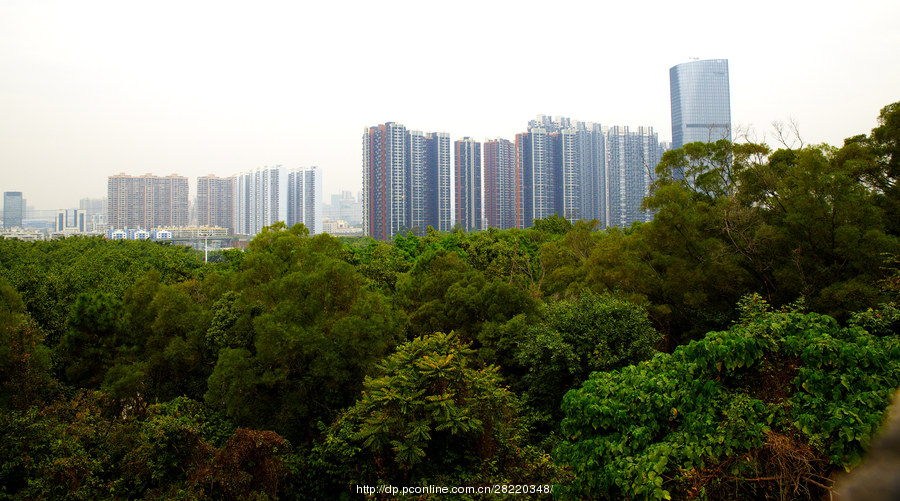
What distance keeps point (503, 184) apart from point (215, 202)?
23489 millimetres

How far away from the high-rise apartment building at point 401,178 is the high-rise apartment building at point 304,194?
4.58 meters

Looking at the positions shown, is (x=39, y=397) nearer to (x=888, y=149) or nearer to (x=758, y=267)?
A: (x=758, y=267)

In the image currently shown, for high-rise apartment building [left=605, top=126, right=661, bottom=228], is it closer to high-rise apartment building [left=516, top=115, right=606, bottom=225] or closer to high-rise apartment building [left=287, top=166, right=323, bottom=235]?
high-rise apartment building [left=516, top=115, right=606, bottom=225]

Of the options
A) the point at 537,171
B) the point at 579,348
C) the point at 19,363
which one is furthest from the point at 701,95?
the point at 19,363

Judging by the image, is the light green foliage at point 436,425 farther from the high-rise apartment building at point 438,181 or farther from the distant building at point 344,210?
the distant building at point 344,210

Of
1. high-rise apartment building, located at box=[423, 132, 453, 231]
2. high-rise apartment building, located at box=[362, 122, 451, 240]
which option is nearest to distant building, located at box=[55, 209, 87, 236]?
high-rise apartment building, located at box=[362, 122, 451, 240]

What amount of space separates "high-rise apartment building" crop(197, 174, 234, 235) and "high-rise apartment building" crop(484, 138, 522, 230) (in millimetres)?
21110

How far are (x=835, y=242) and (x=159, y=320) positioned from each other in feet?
39.9

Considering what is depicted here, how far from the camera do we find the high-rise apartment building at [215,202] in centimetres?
4119

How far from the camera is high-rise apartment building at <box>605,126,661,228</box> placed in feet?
100

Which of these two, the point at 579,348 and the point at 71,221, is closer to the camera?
the point at 579,348

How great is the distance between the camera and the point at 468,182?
3712 centimetres

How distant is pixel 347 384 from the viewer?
8.26 metres

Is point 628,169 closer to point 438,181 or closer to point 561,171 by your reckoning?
point 561,171
